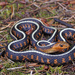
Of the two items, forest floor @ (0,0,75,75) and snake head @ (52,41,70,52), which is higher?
forest floor @ (0,0,75,75)

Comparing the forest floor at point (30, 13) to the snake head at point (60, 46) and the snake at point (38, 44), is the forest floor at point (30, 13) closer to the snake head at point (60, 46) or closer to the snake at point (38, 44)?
the snake at point (38, 44)

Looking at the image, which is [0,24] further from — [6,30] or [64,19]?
[64,19]

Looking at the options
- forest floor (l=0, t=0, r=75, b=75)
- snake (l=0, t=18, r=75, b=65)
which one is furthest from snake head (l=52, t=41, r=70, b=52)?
forest floor (l=0, t=0, r=75, b=75)

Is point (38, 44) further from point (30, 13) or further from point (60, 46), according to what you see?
point (30, 13)

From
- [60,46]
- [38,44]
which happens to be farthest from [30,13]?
[60,46]

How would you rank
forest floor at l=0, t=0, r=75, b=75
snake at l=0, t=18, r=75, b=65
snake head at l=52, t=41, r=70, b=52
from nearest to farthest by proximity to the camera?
snake at l=0, t=18, r=75, b=65, snake head at l=52, t=41, r=70, b=52, forest floor at l=0, t=0, r=75, b=75

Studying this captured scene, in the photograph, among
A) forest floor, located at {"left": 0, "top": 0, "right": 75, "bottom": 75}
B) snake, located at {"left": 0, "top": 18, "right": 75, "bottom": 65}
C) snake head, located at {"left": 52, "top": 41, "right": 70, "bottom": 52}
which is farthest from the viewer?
forest floor, located at {"left": 0, "top": 0, "right": 75, "bottom": 75}

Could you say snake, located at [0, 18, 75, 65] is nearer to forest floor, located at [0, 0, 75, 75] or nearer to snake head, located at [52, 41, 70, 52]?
snake head, located at [52, 41, 70, 52]

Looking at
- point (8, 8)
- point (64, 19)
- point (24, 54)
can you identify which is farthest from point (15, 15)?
point (24, 54)
